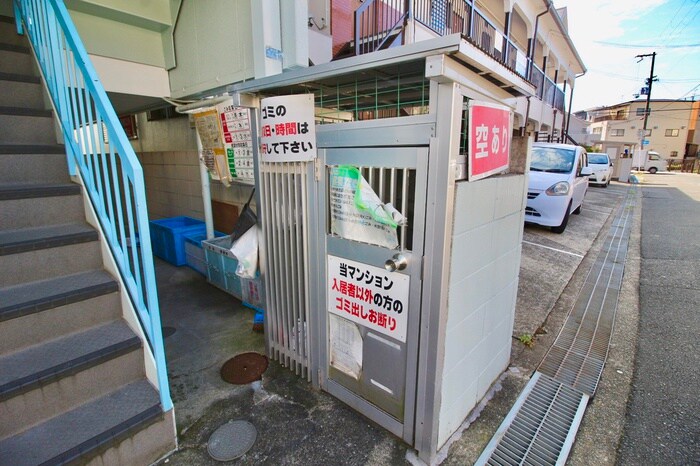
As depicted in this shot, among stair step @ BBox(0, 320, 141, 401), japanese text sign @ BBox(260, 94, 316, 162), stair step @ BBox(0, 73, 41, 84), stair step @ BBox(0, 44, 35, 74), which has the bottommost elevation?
stair step @ BBox(0, 320, 141, 401)

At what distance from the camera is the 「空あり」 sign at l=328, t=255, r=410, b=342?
6.42ft

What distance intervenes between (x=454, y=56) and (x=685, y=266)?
5969 mm

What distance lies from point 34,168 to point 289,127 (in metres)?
1.98

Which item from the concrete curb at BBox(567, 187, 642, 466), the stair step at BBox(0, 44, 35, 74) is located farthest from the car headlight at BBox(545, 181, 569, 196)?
the stair step at BBox(0, 44, 35, 74)

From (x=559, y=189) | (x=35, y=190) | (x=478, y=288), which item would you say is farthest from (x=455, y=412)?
(x=559, y=189)

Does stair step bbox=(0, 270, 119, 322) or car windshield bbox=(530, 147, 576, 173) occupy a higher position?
car windshield bbox=(530, 147, 576, 173)

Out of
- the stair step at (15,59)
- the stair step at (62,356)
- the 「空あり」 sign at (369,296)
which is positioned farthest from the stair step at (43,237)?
the stair step at (15,59)

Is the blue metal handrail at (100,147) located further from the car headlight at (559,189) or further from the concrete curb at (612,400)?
the car headlight at (559,189)

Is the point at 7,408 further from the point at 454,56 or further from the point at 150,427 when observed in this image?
the point at 454,56

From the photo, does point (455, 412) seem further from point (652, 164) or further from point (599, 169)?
point (652, 164)

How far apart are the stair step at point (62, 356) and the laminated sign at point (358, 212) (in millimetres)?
1385

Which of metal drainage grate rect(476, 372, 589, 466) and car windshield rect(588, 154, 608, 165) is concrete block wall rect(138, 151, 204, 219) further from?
car windshield rect(588, 154, 608, 165)

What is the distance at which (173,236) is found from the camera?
5.09m

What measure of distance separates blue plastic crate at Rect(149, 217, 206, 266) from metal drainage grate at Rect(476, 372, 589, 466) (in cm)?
452
